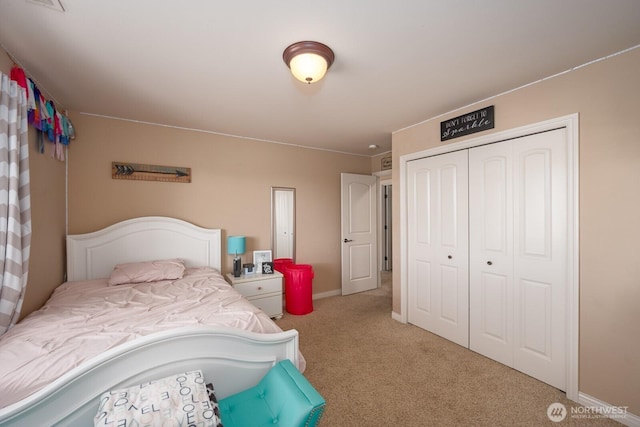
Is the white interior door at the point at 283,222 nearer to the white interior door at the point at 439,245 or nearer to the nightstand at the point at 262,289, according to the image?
the nightstand at the point at 262,289

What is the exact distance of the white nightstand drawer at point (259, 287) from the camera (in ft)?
10.6

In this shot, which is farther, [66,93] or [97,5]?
[66,93]

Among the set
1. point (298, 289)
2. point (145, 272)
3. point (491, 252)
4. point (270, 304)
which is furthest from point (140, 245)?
point (491, 252)

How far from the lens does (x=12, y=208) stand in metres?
1.56

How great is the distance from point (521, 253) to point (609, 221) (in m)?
0.59

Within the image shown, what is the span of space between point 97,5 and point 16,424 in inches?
73.5

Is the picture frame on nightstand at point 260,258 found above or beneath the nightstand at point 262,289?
above

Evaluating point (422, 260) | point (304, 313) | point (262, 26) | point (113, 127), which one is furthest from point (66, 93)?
point (422, 260)

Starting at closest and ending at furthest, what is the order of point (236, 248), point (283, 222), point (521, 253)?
point (521, 253)
point (236, 248)
point (283, 222)

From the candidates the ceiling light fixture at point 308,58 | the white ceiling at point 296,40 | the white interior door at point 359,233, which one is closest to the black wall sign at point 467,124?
the white ceiling at point 296,40

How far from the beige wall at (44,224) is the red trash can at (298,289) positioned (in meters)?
2.30

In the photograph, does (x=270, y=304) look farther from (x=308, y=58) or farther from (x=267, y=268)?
(x=308, y=58)

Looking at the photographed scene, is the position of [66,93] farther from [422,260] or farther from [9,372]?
[422,260]

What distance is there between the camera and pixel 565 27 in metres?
1.51
